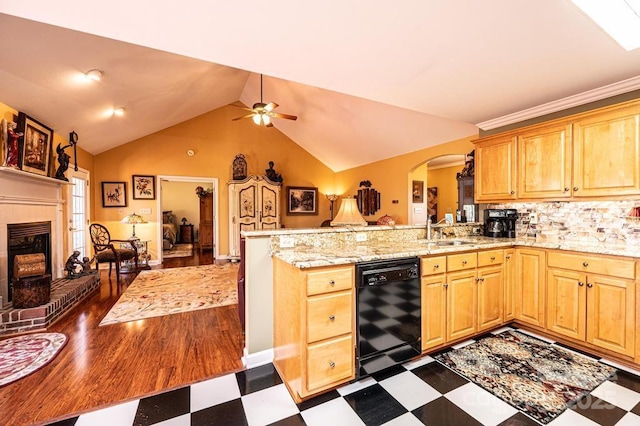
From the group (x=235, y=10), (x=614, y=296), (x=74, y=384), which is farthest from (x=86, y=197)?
(x=614, y=296)

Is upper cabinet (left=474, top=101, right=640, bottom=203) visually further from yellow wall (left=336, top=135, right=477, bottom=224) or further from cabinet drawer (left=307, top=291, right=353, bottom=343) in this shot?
cabinet drawer (left=307, top=291, right=353, bottom=343)

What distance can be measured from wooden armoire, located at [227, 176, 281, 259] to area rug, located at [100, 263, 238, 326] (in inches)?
51.9

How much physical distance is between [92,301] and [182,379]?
8.87 feet

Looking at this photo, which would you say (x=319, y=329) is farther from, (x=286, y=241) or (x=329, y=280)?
(x=286, y=241)

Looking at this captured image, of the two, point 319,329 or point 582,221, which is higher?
point 582,221

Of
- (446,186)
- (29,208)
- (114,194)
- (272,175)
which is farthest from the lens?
(446,186)

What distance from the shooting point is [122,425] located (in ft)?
5.04

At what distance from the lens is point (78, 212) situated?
498 cm

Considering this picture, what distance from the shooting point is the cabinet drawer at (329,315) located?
5.48ft

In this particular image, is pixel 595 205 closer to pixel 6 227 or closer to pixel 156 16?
pixel 156 16

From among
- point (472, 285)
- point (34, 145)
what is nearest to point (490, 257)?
point (472, 285)

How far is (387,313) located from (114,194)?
6419mm

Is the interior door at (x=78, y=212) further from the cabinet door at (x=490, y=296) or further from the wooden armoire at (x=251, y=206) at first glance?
the cabinet door at (x=490, y=296)

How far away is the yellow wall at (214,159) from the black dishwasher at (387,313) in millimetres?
5544
